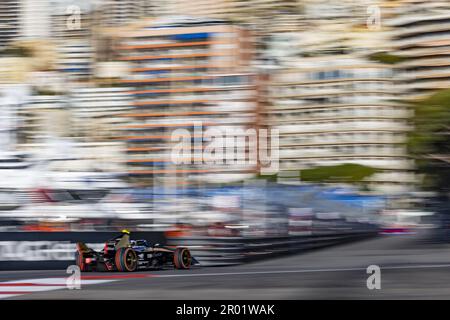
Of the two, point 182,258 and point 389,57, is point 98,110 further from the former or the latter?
point 389,57

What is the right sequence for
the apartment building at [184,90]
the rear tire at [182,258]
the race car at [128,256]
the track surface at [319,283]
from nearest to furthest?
the track surface at [319,283] → the race car at [128,256] → the rear tire at [182,258] → the apartment building at [184,90]

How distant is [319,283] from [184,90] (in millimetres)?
5668

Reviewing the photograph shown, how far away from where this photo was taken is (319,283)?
623 centimetres

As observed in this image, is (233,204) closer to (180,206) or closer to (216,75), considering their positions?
(180,206)

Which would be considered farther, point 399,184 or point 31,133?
point 31,133

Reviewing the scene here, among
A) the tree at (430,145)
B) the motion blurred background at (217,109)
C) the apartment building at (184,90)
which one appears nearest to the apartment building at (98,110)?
the motion blurred background at (217,109)

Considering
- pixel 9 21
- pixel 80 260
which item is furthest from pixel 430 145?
pixel 9 21

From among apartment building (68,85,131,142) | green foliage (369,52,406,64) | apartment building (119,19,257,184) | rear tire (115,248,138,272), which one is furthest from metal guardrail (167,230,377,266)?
green foliage (369,52,406,64)

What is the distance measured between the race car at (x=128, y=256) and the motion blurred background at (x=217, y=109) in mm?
404

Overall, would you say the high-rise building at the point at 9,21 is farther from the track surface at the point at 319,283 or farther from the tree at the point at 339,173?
the tree at the point at 339,173

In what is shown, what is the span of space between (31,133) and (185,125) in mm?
2138

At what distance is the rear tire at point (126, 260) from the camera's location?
9.06m

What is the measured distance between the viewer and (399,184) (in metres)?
8.82
